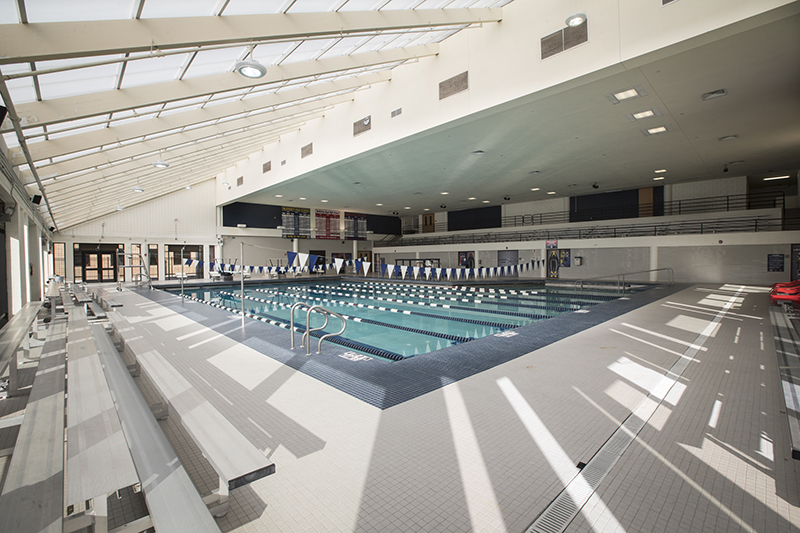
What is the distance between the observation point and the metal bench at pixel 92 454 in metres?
1.30

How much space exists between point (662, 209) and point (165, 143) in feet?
66.6

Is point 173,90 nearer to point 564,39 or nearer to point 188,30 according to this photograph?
point 188,30

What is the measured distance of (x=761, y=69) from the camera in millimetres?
5875

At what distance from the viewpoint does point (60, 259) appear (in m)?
16.9

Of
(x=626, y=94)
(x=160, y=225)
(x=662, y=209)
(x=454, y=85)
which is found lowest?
(x=160, y=225)

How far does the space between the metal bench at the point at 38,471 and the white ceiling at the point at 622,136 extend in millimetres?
6987

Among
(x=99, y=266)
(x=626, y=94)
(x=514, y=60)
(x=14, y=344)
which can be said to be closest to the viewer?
(x=14, y=344)

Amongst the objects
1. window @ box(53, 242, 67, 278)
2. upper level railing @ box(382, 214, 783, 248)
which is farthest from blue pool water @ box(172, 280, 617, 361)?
window @ box(53, 242, 67, 278)

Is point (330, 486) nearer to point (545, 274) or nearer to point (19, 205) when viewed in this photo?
point (19, 205)

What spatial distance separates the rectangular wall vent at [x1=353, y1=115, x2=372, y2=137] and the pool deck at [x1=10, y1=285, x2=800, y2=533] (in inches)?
257

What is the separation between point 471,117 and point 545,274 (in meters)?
14.3

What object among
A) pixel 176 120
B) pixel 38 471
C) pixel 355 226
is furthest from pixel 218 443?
pixel 355 226

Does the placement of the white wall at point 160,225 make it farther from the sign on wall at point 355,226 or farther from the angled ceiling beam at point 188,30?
the angled ceiling beam at point 188,30

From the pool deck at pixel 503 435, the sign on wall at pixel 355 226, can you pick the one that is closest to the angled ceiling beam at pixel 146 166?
the pool deck at pixel 503 435
